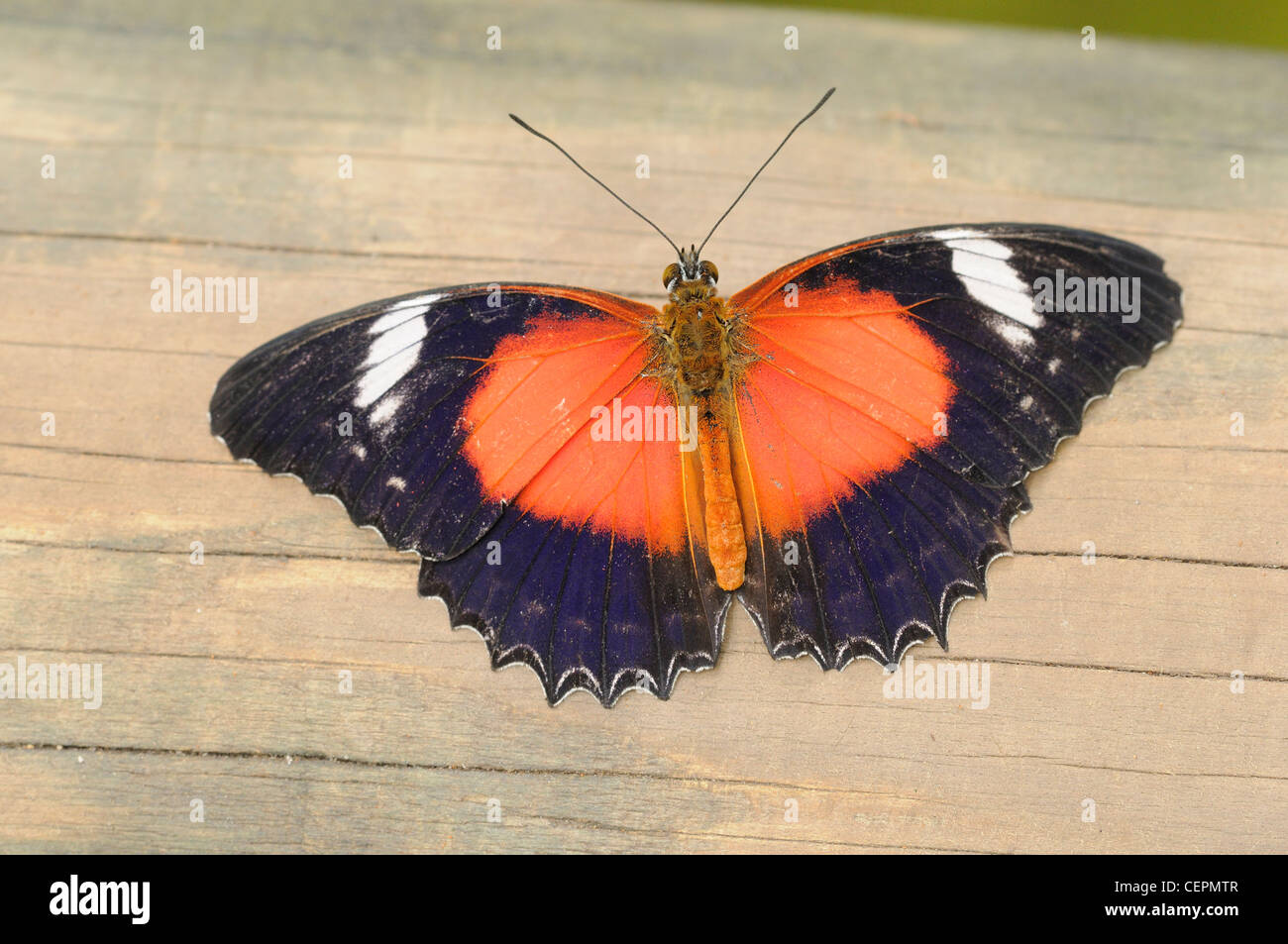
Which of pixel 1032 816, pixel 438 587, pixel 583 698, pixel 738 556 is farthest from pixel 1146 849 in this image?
pixel 438 587

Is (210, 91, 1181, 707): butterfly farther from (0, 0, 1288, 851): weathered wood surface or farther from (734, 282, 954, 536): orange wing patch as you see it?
(0, 0, 1288, 851): weathered wood surface

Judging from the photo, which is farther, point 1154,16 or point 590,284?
point 1154,16

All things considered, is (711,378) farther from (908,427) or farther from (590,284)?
(590,284)

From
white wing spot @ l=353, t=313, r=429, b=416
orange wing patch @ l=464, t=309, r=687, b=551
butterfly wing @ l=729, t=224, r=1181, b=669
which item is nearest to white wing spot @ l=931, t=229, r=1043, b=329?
butterfly wing @ l=729, t=224, r=1181, b=669

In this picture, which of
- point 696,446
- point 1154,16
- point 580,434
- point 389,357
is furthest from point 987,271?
point 1154,16
